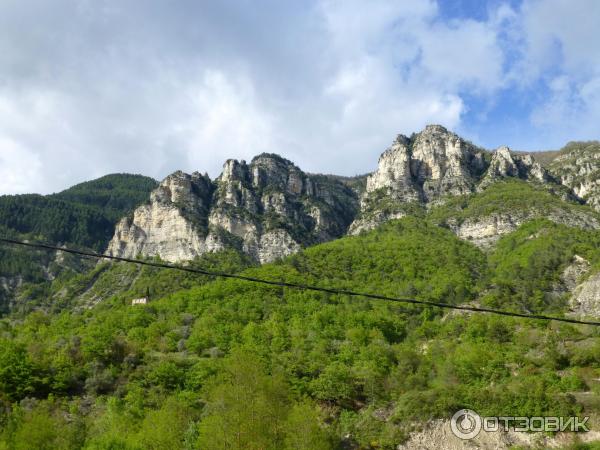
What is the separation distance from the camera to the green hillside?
116 feet

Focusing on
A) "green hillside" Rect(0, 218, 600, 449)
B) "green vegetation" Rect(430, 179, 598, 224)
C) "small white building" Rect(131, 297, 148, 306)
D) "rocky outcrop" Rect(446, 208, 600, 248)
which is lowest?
"green hillside" Rect(0, 218, 600, 449)

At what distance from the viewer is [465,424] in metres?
47.5

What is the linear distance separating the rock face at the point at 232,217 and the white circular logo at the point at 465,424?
99.7m

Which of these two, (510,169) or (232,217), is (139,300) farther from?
(510,169)

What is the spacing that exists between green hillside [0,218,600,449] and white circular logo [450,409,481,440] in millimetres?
900

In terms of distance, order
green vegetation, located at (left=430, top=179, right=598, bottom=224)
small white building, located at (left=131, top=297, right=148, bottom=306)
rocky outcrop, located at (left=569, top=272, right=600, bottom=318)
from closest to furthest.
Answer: rocky outcrop, located at (left=569, top=272, right=600, bottom=318) → small white building, located at (left=131, top=297, right=148, bottom=306) → green vegetation, located at (left=430, top=179, right=598, bottom=224)

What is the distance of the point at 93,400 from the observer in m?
55.6

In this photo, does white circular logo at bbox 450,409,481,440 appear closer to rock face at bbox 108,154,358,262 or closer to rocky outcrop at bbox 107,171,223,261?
rock face at bbox 108,154,358,262

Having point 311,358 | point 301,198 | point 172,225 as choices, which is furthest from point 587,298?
point 172,225

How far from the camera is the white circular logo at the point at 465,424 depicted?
153ft

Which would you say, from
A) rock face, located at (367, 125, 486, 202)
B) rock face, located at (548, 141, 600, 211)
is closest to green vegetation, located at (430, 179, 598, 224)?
rock face, located at (367, 125, 486, 202)

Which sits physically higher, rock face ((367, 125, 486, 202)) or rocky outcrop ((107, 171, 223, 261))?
rock face ((367, 125, 486, 202))

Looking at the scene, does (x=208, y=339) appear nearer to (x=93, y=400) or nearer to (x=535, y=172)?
(x=93, y=400)

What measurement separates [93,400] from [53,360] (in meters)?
7.31
